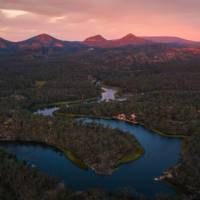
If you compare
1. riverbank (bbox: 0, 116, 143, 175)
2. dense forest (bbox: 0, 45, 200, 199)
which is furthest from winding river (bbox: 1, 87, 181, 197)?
dense forest (bbox: 0, 45, 200, 199)

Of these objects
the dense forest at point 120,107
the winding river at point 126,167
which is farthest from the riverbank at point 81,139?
the winding river at point 126,167

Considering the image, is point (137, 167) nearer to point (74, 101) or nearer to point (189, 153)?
point (189, 153)

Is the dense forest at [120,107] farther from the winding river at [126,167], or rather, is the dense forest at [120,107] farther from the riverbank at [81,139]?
the winding river at [126,167]

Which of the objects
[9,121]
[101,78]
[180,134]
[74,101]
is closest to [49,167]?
[9,121]

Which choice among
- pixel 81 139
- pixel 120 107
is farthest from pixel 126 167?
pixel 120 107

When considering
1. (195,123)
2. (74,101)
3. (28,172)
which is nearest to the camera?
(28,172)

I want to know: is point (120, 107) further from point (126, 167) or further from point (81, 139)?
point (126, 167)

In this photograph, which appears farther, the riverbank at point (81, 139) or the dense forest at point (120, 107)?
the dense forest at point (120, 107)

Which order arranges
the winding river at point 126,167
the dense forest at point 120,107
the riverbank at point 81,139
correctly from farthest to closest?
the dense forest at point 120,107 → the riverbank at point 81,139 → the winding river at point 126,167
